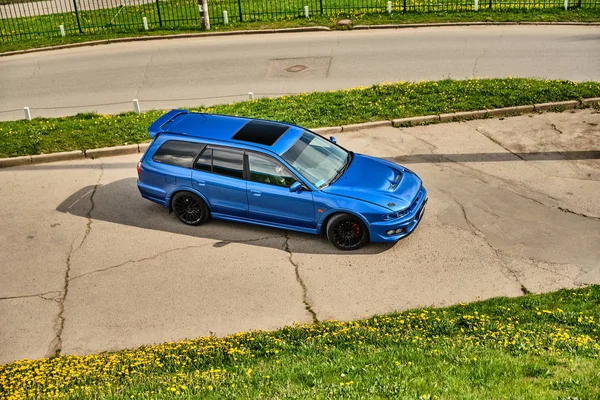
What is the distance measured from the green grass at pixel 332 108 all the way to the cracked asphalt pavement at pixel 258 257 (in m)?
1.11

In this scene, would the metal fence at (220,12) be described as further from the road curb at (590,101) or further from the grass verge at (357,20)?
the road curb at (590,101)

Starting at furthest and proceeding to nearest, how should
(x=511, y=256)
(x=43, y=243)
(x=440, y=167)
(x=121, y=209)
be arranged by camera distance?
Result: (x=440, y=167), (x=121, y=209), (x=43, y=243), (x=511, y=256)

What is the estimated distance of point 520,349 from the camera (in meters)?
8.48

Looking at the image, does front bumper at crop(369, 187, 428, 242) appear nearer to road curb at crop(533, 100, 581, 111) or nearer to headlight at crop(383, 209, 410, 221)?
headlight at crop(383, 209, 410, 221)

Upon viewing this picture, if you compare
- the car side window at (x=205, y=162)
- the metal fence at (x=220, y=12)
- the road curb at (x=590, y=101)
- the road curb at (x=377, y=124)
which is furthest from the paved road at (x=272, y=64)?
the car side window at (x=205, y=162)

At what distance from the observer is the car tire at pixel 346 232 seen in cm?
1187

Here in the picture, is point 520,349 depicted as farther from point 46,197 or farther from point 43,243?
point 46,197

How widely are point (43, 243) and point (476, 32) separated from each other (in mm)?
15970

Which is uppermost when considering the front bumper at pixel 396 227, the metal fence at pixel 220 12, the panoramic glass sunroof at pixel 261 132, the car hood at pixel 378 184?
the metal fence at pixel 220 12

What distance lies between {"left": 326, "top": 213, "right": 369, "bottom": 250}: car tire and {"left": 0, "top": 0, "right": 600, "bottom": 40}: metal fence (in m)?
15.5

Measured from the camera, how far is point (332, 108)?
56.9ft

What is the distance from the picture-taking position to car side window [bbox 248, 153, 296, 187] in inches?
476

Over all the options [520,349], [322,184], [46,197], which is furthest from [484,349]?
[46,197]

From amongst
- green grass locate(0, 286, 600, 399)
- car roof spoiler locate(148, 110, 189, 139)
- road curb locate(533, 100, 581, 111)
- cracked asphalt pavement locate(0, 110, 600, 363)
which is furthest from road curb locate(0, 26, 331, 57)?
green grass locate(0, 286, 600, 399)
